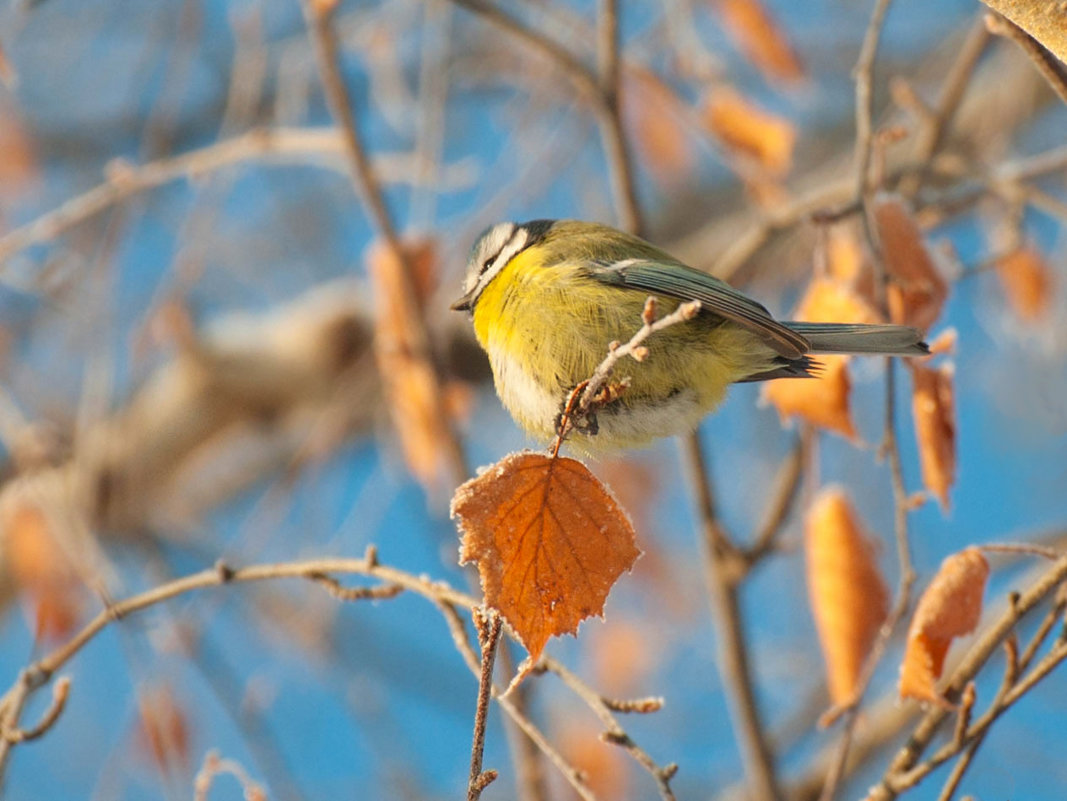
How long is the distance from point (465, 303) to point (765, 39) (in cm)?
134

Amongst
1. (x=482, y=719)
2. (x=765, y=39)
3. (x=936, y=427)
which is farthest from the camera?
(x=765, y=39)

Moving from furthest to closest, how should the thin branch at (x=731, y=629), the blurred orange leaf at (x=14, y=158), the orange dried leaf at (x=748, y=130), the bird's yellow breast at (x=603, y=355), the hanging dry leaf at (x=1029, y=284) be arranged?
the blurred orange leaf at (x=14, y=158) < the hanging dry leaf at (x=1029, y=284) < the orange dried leaf at (x=748, y=130) < the thin branch at (x=731, y=629) < the bird's yellow breast at (x=603, y=355)

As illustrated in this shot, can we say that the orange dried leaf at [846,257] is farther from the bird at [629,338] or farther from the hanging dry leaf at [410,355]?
the hanging dry leaf at [410,355]

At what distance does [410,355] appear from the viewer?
8.93 ft

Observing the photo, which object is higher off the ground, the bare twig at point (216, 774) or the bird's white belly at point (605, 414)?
the bird's white belly at point (605, 414)

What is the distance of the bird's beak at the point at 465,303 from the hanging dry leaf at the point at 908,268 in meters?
0.76

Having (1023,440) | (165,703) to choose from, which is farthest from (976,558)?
(1023,440)

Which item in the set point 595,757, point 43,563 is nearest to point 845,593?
point 43,563

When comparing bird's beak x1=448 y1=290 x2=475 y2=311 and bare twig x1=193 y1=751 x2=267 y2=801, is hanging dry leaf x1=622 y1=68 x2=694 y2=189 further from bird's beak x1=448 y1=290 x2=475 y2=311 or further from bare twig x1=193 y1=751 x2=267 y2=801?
bare twig x1=193 y1=751 x2=267 y2=801

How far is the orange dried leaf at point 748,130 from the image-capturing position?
111 inches

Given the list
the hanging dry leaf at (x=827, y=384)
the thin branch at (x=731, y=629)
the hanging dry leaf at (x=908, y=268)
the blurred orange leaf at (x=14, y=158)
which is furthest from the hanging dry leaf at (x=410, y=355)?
the blurred orange leaf at (x=14, y=158)

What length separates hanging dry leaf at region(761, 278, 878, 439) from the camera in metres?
1.86

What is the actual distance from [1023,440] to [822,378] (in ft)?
11.6

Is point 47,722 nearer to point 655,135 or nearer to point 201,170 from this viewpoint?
point 201,170
